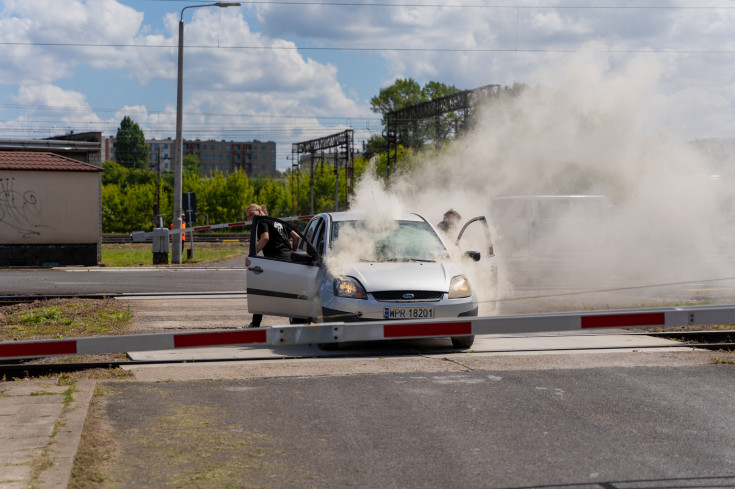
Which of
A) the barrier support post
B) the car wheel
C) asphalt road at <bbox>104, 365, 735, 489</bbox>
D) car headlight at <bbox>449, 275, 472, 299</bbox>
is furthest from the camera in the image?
the barrier support post

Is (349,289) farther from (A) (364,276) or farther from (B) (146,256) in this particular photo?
(B) (146,256)

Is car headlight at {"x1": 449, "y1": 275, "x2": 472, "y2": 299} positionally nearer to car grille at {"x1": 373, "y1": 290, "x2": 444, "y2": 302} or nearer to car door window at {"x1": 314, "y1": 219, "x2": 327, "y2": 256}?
car grille at {"x1": 373, "y1": 290, "x2": 444, "y2": 302}

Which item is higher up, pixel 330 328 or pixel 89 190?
pixel 89 190

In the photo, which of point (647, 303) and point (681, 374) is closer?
point (681, 374)

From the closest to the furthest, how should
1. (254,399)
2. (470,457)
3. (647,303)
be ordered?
(470,457)
(254,399)
(647,303)

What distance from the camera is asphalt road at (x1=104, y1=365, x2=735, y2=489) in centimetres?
500

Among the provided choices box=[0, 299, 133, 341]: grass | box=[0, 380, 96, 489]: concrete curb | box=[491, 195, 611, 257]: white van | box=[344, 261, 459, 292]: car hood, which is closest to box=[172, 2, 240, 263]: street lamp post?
box=[491, 195, 611, 257]: white van

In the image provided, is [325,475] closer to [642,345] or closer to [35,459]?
[35,459]

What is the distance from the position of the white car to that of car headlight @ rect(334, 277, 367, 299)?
11mm

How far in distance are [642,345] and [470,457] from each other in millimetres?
5341

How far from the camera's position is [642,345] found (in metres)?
10.0

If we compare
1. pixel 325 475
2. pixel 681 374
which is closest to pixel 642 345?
pixel 681 374

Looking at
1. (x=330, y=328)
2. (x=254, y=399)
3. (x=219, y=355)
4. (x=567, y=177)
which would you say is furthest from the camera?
(x=567, y=177)

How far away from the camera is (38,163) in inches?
1099
